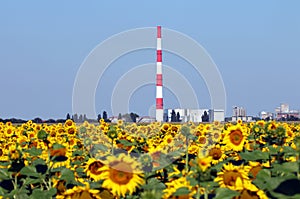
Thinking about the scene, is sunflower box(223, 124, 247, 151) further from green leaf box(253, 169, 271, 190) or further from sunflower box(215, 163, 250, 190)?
sunflower box(215, 163, 250, 190)

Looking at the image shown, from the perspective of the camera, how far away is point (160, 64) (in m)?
26.4

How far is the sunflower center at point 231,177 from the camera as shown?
13.6 ft

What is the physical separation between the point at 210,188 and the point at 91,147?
10.7 ft

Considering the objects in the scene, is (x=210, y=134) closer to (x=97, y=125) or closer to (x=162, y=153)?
(x=97, y=125)

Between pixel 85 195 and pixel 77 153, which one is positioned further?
pixel 77 153

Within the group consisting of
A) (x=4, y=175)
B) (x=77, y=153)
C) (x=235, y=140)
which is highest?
(x=235, y=140)

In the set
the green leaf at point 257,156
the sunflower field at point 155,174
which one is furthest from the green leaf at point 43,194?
the green leaf at point 257,156

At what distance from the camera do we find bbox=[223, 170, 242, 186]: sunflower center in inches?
163

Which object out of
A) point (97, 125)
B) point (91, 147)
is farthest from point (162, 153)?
point (97, 125)

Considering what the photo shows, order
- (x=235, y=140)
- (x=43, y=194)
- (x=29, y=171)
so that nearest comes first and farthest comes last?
(x=43, y=194)
(x=29, y=171)
(x=235, y=140)

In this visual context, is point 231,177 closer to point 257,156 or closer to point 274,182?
point 274,182

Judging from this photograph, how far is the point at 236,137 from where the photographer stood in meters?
6.92

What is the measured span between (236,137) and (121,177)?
3.04 metres

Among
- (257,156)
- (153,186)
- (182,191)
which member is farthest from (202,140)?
(182,191)
